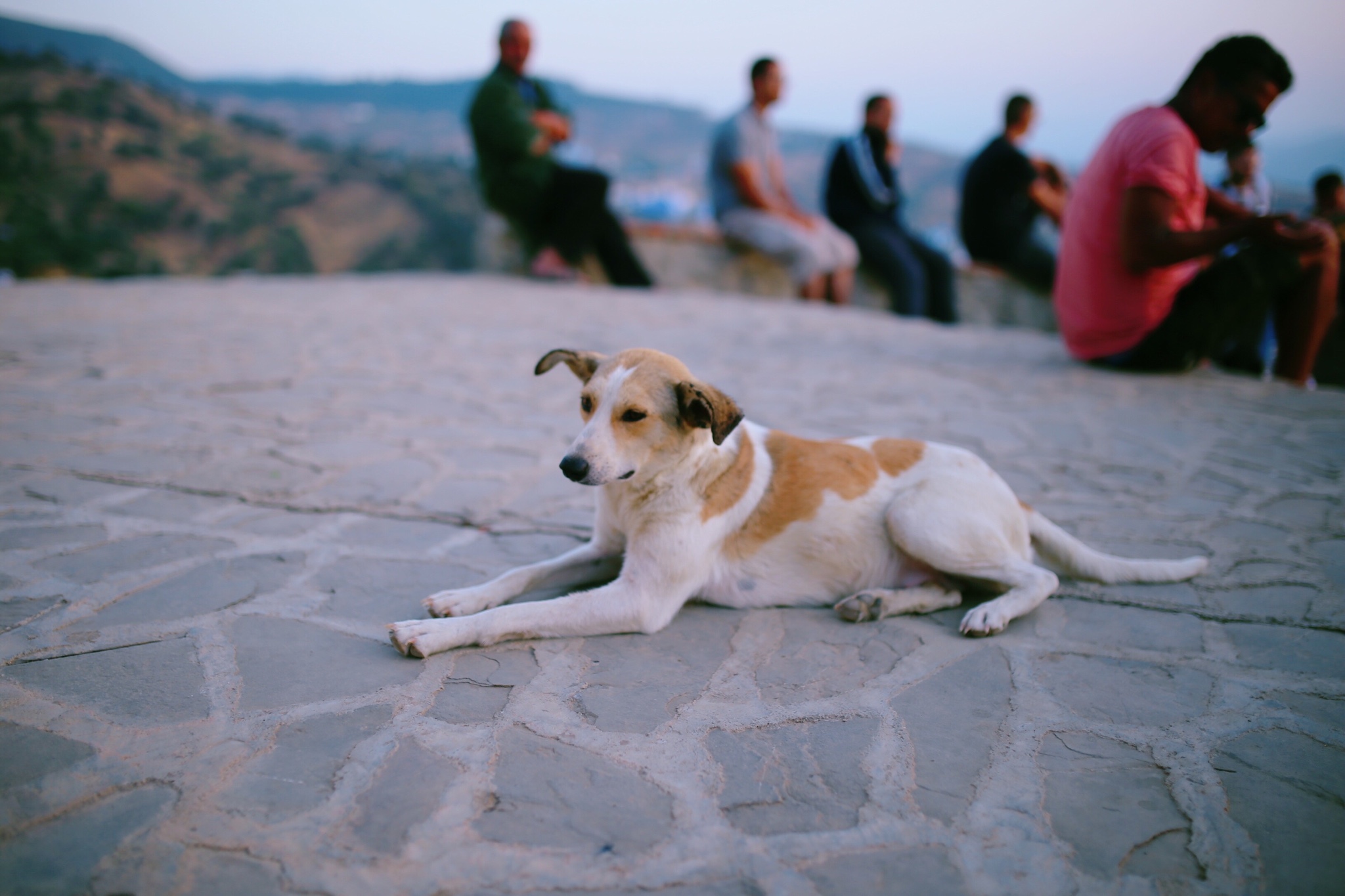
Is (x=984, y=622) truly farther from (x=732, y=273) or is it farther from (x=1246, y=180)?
(x=732, y=273)

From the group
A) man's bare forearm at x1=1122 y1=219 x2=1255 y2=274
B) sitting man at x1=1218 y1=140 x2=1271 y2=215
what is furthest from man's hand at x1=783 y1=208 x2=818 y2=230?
man's bare forearm at x1=1122 y1=219 x2=1255 y2=274

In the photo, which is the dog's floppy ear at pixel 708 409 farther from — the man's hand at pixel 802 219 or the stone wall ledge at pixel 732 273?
the stone wall ledge at pixel 732 273

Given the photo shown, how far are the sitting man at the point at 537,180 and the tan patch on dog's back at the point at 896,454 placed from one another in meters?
8.70

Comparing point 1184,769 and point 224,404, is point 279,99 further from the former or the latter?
point 1184,769

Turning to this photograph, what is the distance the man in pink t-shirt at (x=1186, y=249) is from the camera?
5.57 metres

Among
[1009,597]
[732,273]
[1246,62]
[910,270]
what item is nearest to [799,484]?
[1009,597]

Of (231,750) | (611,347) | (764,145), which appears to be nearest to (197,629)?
(231,750)

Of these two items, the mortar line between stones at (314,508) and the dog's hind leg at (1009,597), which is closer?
the dog's hind leg at (1009,597)

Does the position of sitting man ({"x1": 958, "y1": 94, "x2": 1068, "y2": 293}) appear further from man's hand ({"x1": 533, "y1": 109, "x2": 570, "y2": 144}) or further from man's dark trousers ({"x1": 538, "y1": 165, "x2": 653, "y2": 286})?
man's hand ({"x1": 533, "y1": 109, "x2": 570, "y2": 144})

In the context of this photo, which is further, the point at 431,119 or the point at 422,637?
the point at 431,119

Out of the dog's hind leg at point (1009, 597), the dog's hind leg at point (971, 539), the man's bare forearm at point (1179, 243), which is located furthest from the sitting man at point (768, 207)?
the dog's hind leg at point (1009, 597)

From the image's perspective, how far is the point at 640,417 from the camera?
252 centimetres

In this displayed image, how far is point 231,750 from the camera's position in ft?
6.23

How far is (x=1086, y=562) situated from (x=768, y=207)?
8897 millimetres
